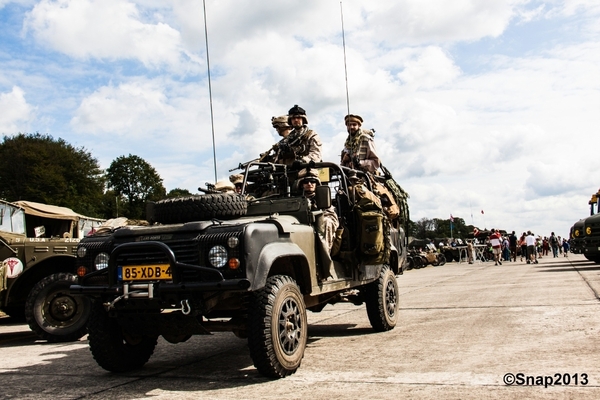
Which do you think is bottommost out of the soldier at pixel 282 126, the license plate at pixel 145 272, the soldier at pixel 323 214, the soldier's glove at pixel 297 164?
the license plate at pixel 145 272

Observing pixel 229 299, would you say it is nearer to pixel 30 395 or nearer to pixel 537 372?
pixel 30 395

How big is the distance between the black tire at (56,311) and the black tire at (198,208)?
3783 mm

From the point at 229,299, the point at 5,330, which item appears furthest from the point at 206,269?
the point at 5,330

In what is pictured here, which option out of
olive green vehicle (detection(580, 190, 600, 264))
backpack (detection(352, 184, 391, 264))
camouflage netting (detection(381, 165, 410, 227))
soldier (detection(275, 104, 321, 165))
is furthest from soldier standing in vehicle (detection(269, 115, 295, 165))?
olive green vehicle (detection(580, 190, 600, 264))

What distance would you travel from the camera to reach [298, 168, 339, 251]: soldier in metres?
7.12

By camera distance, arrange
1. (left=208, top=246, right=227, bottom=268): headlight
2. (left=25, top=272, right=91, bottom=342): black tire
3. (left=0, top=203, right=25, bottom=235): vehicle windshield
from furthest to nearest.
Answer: (left=0, top=203, right=25, bottom=235): vehicle windshield, (left=25, top=272, right=91, bottom=342): black tire, (left=208, top=246, right=227, bottom=268): headlight

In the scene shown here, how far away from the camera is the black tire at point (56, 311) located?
930cm

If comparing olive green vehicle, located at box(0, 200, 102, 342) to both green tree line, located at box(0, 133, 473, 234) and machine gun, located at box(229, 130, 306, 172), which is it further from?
green tree line, located at box(0, 133, 473, 234)

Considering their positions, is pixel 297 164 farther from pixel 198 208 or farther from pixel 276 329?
pixel 276 329

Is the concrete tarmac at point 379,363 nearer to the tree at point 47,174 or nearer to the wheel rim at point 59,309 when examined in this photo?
the wheel rim at point 59,309

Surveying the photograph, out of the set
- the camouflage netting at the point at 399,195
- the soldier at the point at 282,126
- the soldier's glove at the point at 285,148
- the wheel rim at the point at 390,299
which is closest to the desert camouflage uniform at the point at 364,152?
the camouflage netting at the point at 399,195

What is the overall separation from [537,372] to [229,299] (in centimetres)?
267

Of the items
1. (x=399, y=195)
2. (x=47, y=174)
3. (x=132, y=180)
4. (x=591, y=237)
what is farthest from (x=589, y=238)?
(x=132, y=180)

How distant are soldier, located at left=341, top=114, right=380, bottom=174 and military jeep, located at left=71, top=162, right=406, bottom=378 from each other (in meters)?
2.71
